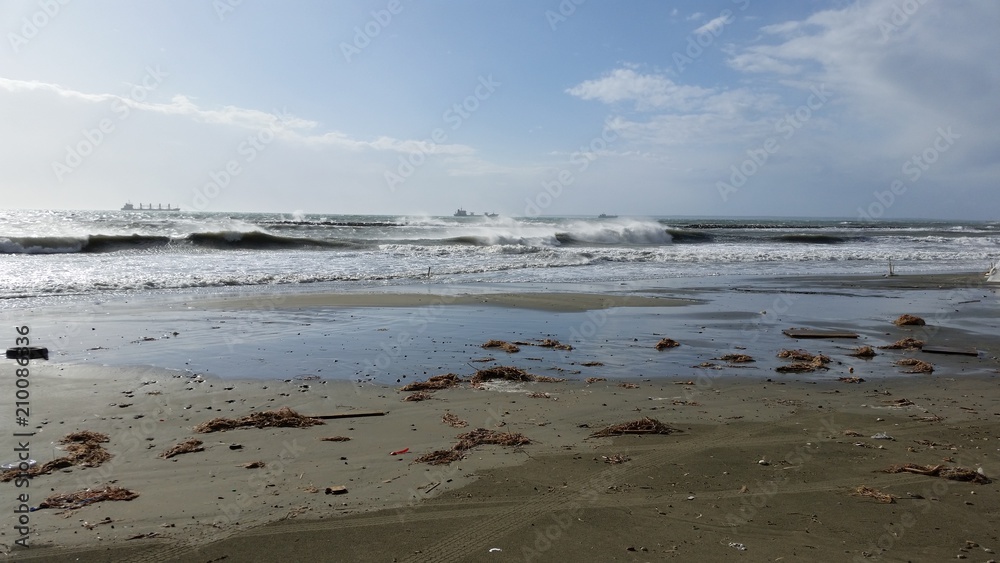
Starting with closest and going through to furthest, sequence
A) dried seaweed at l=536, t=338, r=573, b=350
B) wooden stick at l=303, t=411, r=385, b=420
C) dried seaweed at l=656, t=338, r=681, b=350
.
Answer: wooden stick at l=303, t=411, r=385, b=420, dried seaweed at l=656, t=338, r=681, b=350, dried seaweed at l=536, t=338, r=573, b=350

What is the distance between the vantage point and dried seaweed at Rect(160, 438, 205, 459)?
204 inches

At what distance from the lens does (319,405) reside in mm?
6664

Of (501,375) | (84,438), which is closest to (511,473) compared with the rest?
(501,375)

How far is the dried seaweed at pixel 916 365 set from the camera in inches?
328

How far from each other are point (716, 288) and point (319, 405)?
14376 mm

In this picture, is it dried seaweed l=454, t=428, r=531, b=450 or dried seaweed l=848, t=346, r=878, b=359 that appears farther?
dried seaweed l=848, t=346, r=878, b=359

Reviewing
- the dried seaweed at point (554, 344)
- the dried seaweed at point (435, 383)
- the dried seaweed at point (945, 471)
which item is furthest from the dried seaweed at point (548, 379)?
the dried seaweed at point (945, 471)

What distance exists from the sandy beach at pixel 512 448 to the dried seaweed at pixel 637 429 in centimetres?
→ 15

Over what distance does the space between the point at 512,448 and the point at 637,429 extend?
49.9 inches

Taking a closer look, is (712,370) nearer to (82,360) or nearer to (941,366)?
(941,366)

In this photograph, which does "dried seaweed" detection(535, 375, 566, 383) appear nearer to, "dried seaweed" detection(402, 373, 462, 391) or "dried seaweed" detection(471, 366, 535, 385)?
"dried seaweed" detection(471, 366, 535, 385)

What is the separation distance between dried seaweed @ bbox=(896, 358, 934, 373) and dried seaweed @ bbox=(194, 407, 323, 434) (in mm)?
7835

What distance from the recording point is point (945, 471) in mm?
4789

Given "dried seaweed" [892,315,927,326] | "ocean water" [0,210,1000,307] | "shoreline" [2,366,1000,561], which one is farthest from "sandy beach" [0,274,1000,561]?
"ocean water" [0,210,1000,307]
